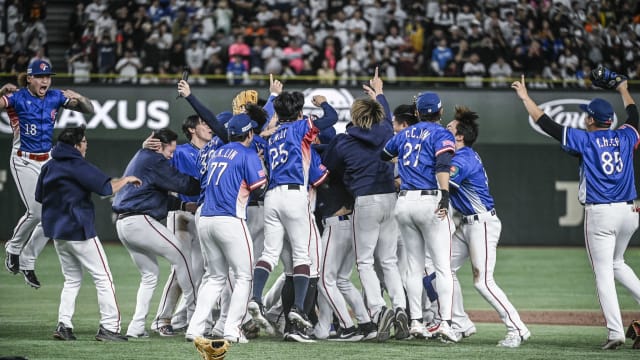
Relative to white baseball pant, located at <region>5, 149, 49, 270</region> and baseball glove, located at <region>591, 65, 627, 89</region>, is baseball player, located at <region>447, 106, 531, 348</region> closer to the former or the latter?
baseball glove, located at <region>591, 65, 627, 89</region>

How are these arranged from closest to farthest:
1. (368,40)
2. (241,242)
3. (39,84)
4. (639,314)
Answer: (241,242)
(39,84)
(639,314)
(368,40)

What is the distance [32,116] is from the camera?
10.7m

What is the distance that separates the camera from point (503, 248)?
68.7ft

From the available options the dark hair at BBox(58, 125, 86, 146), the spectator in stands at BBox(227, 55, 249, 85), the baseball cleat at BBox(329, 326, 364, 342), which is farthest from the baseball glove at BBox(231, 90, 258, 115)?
the spectator in stands at BBox(227, 55, 249, 85)

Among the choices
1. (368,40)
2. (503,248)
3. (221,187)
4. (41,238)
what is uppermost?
(368,40)

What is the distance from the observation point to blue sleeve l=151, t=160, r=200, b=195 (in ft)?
30.7

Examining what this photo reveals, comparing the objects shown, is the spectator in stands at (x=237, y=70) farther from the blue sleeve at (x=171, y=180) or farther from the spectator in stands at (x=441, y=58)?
the blue sleeve at (x=171, y=180)

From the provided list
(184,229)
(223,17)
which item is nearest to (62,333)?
(184,229)

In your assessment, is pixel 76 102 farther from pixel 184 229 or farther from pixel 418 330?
pixel 418 330

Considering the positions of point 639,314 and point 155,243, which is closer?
point 155,243

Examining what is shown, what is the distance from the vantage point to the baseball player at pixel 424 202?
352 inches

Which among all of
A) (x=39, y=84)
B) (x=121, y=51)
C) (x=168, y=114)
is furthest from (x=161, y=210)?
(x=121, y=51)

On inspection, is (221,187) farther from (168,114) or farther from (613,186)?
(168,114)

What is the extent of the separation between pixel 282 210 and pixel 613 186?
3.10 m
